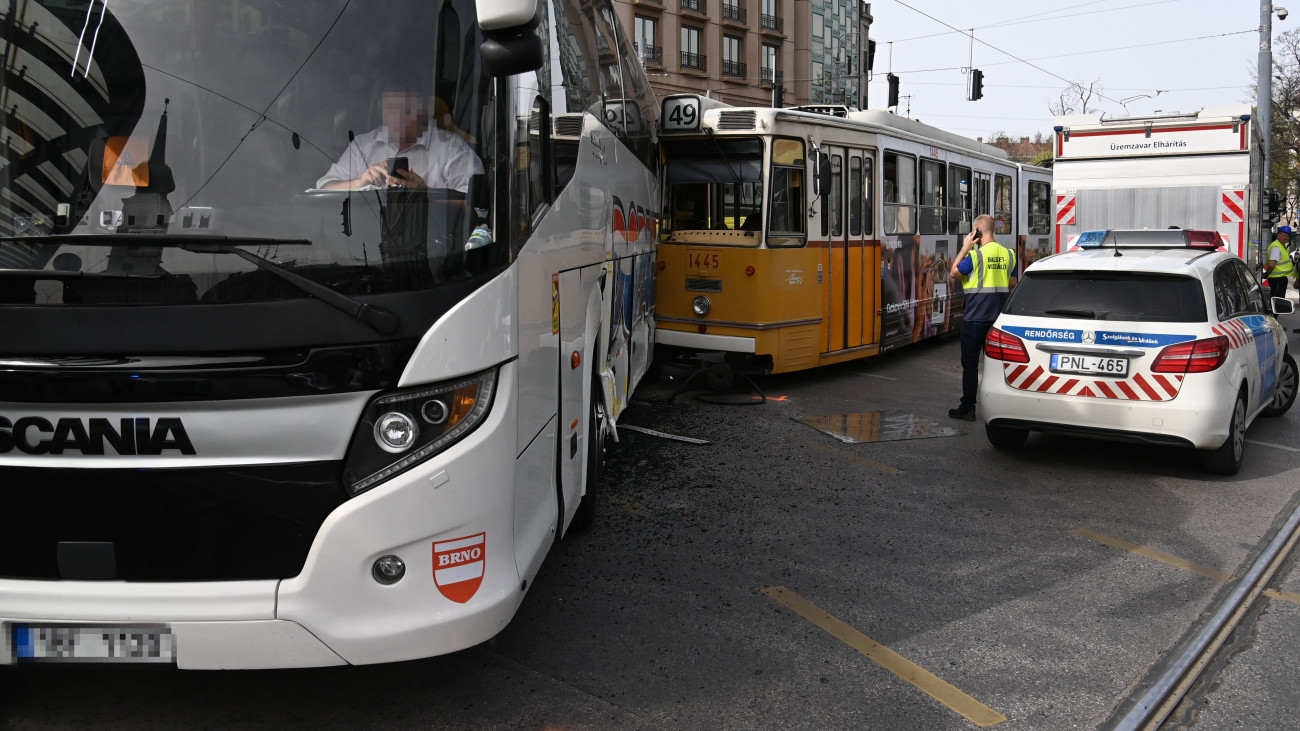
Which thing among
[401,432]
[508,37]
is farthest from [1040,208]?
[401,432]

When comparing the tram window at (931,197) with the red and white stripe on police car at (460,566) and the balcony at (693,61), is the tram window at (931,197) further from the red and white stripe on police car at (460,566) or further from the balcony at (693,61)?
the balcony at (693,61)

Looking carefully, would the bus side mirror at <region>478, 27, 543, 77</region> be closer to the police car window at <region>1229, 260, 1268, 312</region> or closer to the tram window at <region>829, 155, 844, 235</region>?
the police car window at <region>1229, 260, 1268, 312</region>

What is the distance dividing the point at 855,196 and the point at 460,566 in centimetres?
932

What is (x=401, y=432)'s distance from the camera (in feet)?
10.6

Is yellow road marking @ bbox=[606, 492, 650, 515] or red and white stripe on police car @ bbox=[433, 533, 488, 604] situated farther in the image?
yellow road marking @ bbox=[606, 492, 650, 515]

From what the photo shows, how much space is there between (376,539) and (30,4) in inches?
77.3

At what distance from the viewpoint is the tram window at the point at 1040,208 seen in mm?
18891

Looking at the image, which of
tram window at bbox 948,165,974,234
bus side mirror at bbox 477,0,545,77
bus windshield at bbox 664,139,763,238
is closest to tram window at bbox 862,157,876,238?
bus windshield at bbox 664,139,763,238

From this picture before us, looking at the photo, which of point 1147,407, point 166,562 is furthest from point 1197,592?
point 166,562

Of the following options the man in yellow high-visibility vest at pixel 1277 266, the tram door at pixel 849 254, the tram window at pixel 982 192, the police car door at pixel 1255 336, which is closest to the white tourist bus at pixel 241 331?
the police car door at pixel 1255 336

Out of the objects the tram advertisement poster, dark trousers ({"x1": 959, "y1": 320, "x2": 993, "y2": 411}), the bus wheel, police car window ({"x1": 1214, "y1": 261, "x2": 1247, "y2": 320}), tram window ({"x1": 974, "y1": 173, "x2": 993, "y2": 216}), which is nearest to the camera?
the bus wheel

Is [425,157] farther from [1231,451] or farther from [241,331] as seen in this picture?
[1231,451]

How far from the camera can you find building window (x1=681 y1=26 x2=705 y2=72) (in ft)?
160

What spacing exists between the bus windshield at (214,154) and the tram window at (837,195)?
8.60m
